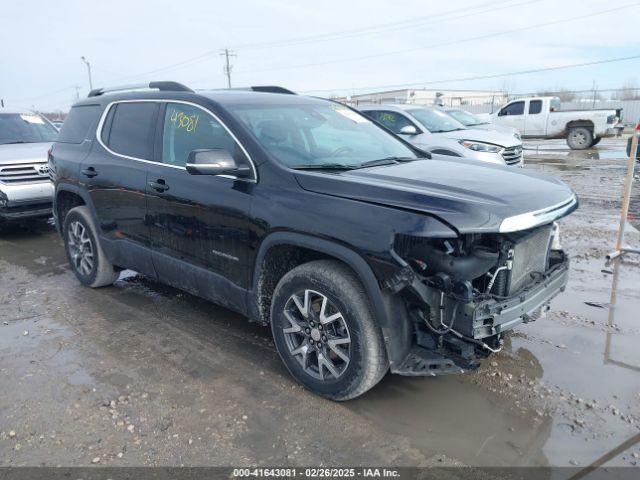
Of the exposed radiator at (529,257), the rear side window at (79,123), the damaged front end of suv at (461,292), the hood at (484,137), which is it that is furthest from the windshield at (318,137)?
the hood at (484,137)

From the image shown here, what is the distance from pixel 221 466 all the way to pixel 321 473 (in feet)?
1.74

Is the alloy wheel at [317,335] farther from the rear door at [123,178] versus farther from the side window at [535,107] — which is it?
the side window at [535,107]

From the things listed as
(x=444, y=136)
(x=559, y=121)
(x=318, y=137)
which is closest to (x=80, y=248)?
(x=318, y=137)

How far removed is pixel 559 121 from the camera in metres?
20.1

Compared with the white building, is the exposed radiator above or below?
below

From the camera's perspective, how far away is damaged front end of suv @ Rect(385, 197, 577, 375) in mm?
2793

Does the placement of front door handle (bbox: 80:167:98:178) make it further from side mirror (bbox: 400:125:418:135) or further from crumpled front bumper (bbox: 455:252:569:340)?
side mirror (bbox: 400:125:418:135)

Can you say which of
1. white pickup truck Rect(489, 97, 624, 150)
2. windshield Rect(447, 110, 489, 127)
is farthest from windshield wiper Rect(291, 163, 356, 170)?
white pickup truck Rect(489, 97, 624, 150)

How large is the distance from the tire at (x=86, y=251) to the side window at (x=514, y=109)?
19.6 metres

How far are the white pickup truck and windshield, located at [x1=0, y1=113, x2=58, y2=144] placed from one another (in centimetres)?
1755

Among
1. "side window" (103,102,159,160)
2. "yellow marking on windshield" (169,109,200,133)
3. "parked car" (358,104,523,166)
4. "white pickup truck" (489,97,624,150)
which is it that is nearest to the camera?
"yellow marking on windshield" (169,109,200,133)

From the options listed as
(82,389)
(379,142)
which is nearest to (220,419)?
(82,389)

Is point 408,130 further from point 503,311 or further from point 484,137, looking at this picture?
point 503,311

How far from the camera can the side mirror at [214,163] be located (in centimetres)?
344
